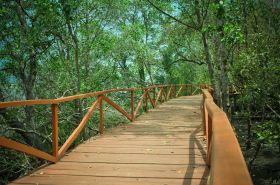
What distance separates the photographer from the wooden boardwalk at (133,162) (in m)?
4.75

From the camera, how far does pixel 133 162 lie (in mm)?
5773

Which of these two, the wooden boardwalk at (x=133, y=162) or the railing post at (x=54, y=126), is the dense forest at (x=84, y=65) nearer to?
the wooden boardwalk at (x=133, y=162)

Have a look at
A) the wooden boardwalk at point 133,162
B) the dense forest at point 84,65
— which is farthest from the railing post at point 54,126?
the dense forest at point 84,65

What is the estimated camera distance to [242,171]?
4.06ft

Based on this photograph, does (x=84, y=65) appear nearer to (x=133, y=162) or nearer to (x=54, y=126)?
(x=54, y=126)

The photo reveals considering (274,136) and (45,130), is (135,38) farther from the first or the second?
(274,136)

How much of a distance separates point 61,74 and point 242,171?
1425 cm

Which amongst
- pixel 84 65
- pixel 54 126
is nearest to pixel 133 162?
pixel 54 126

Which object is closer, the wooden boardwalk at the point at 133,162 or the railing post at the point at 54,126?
the wooden boardwalk at the point at 133,162

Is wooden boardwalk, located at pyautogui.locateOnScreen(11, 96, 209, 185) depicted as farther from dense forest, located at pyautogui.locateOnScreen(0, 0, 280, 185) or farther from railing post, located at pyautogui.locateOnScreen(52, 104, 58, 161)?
dense forest, located at pyautogui.locateOnScreen(0, 0, 280, 185)

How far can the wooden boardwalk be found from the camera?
475 centimetres

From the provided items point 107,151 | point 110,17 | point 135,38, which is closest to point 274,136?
point 107,151

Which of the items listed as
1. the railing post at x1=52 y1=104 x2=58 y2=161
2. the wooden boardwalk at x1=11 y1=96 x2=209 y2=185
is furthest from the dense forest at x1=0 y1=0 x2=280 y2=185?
the railing post at x1=52 y1=104 x2=58 y2=161

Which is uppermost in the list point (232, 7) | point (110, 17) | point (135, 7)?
point (135, 7)
